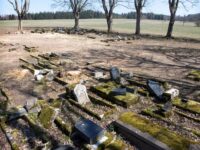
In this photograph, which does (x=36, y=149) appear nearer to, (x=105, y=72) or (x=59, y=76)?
(x=59, y=76)

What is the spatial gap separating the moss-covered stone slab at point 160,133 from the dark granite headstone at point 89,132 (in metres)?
0.57

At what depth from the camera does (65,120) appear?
453 cm

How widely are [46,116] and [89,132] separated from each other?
1.19 m

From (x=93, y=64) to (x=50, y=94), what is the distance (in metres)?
3.63

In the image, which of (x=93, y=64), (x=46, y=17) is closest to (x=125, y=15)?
(x=46, y=17)

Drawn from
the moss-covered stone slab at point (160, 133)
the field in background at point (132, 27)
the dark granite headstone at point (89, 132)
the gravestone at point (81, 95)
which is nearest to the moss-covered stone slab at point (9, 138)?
the dark granite headstone at point (89, 132)

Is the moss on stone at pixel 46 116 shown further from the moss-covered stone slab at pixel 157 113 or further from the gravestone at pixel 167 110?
the gravestone at pixel 167 110

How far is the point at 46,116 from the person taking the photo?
14.7 feet


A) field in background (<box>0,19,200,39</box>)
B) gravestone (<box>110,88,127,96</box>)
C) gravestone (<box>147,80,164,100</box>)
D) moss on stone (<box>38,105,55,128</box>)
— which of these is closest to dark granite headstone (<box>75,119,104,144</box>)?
moss on stone (<box>38,105,55,128</box>)

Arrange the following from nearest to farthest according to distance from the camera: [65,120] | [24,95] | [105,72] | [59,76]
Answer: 1. [65,120]
2. [24,95]
3. [59,76]
4. [105,72]

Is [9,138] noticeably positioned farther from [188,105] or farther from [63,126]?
[188,105]

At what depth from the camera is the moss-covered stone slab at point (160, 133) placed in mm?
3303

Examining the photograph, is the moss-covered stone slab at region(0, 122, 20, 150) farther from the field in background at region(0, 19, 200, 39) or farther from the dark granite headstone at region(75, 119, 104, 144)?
the field in background at region(0, 19, 200, 39)

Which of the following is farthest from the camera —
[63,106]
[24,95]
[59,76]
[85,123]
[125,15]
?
[125,15]
